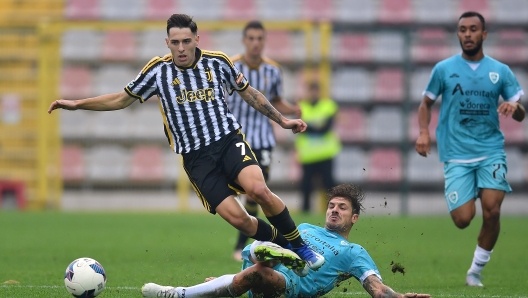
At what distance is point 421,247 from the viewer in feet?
35.7

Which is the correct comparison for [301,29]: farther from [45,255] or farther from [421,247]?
[45,255]

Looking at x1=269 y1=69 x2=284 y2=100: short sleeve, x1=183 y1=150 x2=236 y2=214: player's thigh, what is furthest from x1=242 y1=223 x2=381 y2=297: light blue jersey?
x1=269 y1=69 x2=284 y2=100: short sleeve

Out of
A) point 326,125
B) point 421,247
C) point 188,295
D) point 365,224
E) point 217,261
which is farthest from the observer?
point 326,125

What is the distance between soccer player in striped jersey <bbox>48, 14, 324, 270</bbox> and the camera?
625cm

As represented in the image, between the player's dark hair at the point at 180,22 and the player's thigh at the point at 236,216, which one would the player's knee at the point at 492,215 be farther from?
the player's dark hair at the point at 180,22

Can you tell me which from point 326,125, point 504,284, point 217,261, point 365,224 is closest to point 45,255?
point 217,261

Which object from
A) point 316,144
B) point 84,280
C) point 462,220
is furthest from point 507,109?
point 316,144

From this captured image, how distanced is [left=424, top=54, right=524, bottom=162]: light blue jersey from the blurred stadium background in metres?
9.60

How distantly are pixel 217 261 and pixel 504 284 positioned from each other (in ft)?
10.1

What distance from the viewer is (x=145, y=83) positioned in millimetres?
6473

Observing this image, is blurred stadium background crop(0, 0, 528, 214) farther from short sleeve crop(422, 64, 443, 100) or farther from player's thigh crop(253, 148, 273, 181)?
short sleeve crop(422, 64, 443, 100)

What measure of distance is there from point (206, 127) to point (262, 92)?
3.27 m

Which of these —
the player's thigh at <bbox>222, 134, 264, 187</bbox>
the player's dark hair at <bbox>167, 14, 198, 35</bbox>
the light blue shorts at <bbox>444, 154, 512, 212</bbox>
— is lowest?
the light blue shorts at <bbox>444, 154, 512, 212</bbox>

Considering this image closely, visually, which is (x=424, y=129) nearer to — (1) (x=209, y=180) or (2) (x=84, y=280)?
(1) (x=209, y=180)
